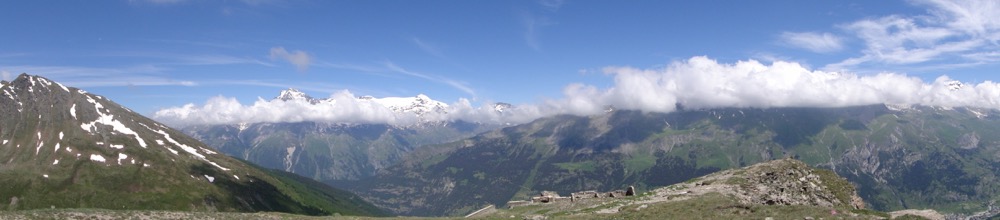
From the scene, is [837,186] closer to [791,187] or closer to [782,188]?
[791,187]

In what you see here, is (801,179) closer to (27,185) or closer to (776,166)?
(776,166)

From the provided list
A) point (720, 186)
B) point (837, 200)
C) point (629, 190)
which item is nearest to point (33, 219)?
point (629, 190)

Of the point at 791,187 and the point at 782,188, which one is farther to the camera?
the point at 791,187

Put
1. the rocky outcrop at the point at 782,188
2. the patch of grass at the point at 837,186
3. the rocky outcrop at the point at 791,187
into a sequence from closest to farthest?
1. the rocky outcrop at the point at 791,187
2. the rocky outcrop at the point at 782,188
3. the patch of grass at the point at 837,186

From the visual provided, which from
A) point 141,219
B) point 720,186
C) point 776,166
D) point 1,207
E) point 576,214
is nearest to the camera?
point 141,219

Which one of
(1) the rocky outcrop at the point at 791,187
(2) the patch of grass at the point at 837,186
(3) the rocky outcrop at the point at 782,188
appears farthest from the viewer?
(2) the patch of grass at the point at 837,186

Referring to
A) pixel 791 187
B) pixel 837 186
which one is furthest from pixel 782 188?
pixel 837 186

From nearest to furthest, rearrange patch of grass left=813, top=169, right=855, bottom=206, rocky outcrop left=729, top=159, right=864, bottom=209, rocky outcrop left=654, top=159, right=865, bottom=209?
rocky outcrop left=729, top=159, right=864, bottom=209, rocky outcrop left=654, top=159, right=865, bottom=209, patch of grass left=813, top=169, right=855, bottom=206

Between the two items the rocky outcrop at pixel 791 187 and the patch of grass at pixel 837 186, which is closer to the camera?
the rocky outcrop at pixel 791 187

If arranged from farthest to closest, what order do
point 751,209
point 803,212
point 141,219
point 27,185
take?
point 27,185 < point 141,219 < point 751,209 < point 803,212

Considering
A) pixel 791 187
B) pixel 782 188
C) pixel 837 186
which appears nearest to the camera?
pixel 782 188

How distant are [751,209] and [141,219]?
1815 inches

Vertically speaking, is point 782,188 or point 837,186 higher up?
point 782,188

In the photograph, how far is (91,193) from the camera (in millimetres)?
193750
